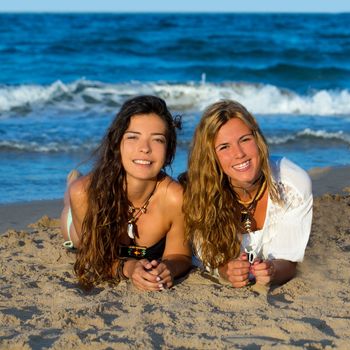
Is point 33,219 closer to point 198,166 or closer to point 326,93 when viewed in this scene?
point 198,166

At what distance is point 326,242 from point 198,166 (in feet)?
4.65

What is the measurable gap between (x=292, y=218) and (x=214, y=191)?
0.44 metres

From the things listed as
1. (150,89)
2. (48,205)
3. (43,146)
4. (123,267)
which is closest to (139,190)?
(123,267)

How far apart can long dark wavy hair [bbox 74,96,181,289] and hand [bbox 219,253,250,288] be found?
0.66m

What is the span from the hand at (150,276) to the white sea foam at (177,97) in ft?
28.7

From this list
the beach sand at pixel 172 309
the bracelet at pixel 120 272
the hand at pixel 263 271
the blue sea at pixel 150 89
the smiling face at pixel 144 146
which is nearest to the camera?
the beach sand at pixel 172 309

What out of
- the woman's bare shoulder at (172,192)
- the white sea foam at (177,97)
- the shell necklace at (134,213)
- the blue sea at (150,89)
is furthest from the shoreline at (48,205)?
→ the white sea foam at (177,97)

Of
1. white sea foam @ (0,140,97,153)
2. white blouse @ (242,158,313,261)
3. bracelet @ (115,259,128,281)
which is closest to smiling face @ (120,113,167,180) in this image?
bracelet @ (115,259,128,281)

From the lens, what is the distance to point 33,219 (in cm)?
588

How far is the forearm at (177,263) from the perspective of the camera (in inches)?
163

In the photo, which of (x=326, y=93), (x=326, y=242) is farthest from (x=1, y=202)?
(x=326, y=93)

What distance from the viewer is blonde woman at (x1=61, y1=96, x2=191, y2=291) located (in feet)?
13.3

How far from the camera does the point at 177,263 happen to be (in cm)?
417

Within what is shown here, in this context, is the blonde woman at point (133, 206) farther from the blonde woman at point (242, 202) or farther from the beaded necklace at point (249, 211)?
the beaded necklace at point (249, 211)
